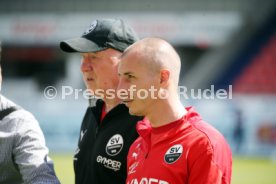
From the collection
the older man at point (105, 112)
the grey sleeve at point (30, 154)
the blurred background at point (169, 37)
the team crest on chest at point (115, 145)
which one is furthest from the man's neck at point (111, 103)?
the blurred background at point (169, 37)

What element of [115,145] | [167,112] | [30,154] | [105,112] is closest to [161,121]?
[167,112]

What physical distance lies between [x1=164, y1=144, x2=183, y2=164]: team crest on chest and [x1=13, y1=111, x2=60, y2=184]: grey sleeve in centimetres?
58

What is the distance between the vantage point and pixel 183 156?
2996 millimetres

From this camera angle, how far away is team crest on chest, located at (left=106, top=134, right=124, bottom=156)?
3.65 metres

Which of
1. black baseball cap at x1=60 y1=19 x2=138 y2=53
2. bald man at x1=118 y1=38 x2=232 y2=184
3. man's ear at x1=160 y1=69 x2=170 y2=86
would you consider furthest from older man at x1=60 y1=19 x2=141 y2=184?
man's ear at x1=160 y1=69 x2=170 y2=86

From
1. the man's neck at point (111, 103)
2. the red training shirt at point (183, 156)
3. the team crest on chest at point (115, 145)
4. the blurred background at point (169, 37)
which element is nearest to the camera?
the red training shirt at point (183, 156)

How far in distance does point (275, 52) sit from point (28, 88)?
31.1ft

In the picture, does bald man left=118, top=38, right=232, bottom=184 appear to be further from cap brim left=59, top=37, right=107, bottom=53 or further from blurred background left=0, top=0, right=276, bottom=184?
blurred background left=0, top=0, right=276, bottom=184

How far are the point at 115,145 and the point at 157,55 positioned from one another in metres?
0.72

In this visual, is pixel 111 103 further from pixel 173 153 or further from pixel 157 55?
pixel 173 153

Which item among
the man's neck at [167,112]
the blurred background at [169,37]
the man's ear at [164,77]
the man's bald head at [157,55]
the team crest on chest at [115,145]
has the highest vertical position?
the blurred background at [169,37]

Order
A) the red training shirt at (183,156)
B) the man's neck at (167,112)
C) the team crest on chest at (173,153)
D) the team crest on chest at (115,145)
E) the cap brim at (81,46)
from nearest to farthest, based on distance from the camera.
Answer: the red training shirt at (183,156) → the team crest on chest at (173,153) → the man's neck at (167,112) → the team crest on chest at (115,145) → the cap brim at (81,46)

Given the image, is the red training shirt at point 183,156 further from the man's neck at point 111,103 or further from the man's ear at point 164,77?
the man's neck at point 111,103

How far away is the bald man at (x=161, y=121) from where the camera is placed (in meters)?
3.00
